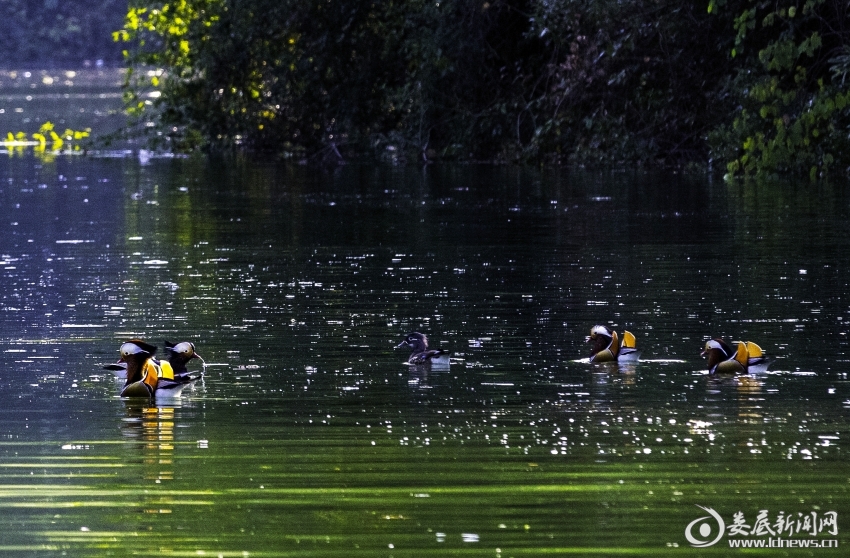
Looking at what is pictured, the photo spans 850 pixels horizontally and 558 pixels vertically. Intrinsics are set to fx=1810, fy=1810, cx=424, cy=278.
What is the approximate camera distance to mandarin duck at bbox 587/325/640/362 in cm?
1096

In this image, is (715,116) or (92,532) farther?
(715,116)

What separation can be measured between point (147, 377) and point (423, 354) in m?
1.76

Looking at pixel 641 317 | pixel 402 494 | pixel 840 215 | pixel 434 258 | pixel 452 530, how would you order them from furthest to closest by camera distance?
pixel 840 215
pixel 434 258
pixel 641 317
pixel 402 494
pixel 452 530

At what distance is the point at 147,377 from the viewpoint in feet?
33.0

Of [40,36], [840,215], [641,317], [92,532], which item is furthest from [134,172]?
[40,36]

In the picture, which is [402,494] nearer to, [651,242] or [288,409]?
[288,409]

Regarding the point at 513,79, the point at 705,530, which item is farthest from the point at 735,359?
the point at 513,79

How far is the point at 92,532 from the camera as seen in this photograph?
23.5 ft

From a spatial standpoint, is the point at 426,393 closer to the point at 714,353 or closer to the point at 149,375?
the point at 149,375

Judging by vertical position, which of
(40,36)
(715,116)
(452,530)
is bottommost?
(452,530)

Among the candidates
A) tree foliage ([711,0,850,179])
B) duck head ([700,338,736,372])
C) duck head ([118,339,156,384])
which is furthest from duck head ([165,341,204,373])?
tree foliage ([711,0,850,179])

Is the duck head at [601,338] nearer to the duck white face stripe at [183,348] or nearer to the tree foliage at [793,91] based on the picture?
the duck white face stripe at [183,348]

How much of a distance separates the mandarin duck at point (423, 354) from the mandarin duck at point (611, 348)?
0.92 meters

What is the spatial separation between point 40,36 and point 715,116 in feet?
374
